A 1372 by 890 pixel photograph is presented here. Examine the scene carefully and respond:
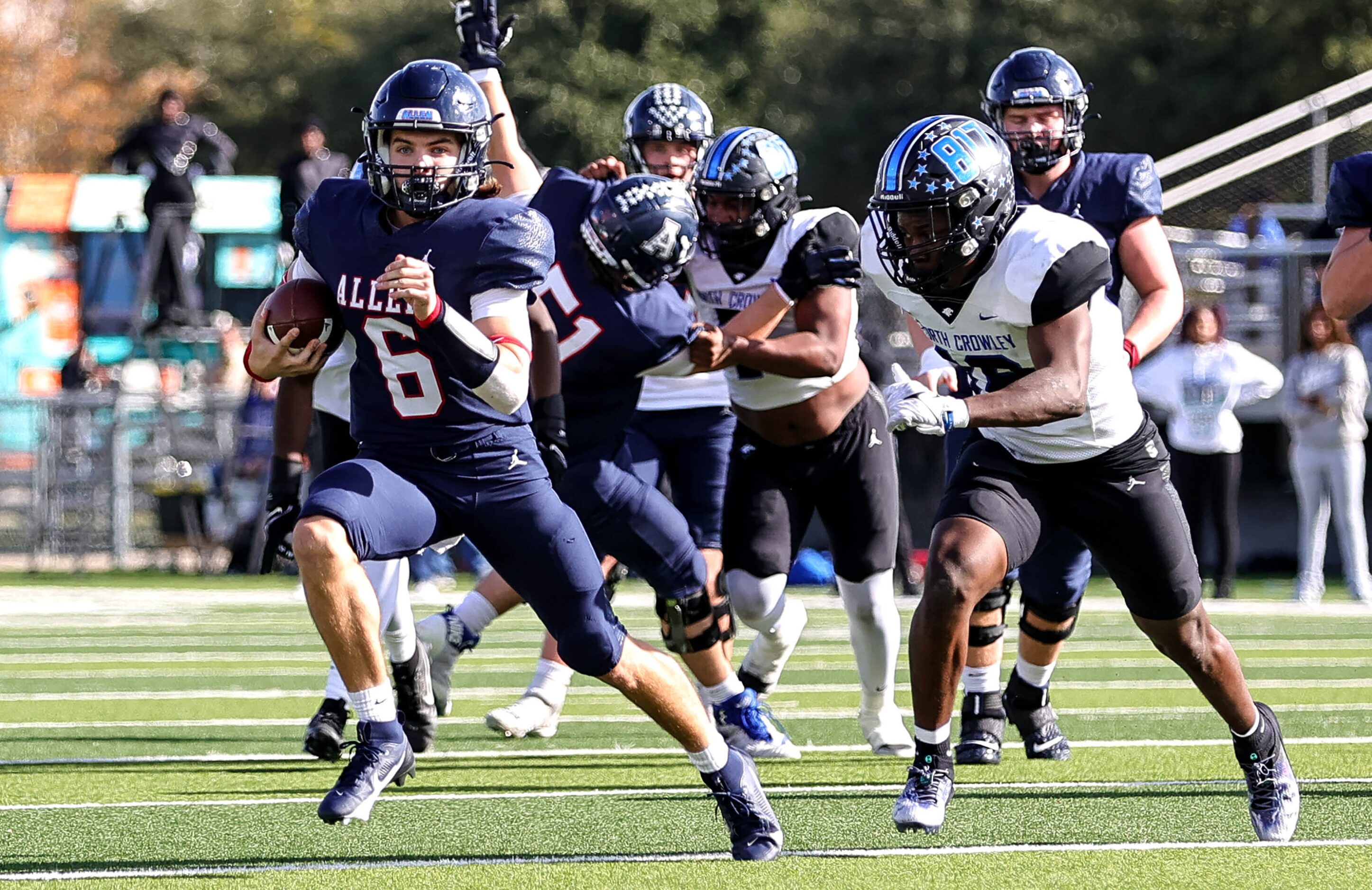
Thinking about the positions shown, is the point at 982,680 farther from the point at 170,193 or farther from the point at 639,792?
the point at 170,193

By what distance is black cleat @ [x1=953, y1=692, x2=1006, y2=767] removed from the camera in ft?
17.9

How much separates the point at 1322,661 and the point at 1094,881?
15.1ft

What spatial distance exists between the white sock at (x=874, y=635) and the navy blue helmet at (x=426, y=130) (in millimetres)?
1838

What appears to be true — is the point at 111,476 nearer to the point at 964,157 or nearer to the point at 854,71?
the point at 964,157

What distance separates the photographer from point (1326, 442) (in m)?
11.1

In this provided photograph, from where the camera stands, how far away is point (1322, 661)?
318 inches

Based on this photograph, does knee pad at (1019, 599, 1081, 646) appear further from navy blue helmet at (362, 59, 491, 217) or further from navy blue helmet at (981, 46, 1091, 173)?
navy blue helmet at (362, 59, 491, 217)

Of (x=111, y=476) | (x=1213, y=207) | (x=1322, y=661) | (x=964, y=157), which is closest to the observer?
(x=964, y=157)

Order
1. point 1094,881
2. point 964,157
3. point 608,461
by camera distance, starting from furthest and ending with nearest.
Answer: point 608,461, point 964,157, point 1094,881

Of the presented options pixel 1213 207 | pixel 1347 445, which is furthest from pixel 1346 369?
pixel 1213 207

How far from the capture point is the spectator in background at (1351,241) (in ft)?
14.2

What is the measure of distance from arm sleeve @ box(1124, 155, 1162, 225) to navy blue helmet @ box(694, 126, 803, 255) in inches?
36.6

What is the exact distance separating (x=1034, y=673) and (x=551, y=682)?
1.44 m

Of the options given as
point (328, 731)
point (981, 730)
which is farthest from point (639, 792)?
point (981, 730)
